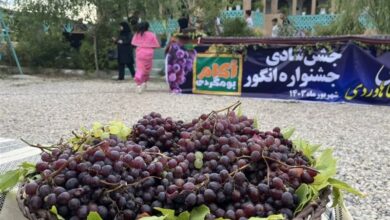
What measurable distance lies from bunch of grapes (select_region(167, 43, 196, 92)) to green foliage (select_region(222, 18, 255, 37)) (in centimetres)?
425

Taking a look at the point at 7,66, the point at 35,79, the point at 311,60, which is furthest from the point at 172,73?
the point at 7,66

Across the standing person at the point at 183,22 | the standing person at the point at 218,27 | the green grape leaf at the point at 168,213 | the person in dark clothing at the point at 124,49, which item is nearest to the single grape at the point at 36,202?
the green grape leaf at the point at 168,213

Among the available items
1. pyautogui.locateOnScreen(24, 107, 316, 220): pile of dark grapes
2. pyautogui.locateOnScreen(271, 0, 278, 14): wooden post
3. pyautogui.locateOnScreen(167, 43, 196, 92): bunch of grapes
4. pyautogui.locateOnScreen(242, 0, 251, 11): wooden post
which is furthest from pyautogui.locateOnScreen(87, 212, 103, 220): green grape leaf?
pyautogui.locateOnScreen(271, 0, 278, 14): wooden post

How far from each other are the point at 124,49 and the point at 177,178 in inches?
380

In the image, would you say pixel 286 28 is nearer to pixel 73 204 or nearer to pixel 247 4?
pixel 247 4

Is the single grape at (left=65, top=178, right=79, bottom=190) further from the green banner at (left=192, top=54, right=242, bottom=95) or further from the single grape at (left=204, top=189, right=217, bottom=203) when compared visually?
the green banner at (left=192, top=54, right=242, bottom=95)

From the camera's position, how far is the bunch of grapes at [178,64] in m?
7.91

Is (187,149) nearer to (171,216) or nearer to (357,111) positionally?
(171,216)

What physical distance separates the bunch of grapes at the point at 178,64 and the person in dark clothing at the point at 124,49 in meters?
2.80

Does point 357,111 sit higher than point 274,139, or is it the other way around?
point 274,139

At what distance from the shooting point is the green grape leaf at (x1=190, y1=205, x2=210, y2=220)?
104 cm

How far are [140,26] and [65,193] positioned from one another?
754cm

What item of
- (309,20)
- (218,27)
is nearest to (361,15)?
(218,27)

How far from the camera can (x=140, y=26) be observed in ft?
27.4
